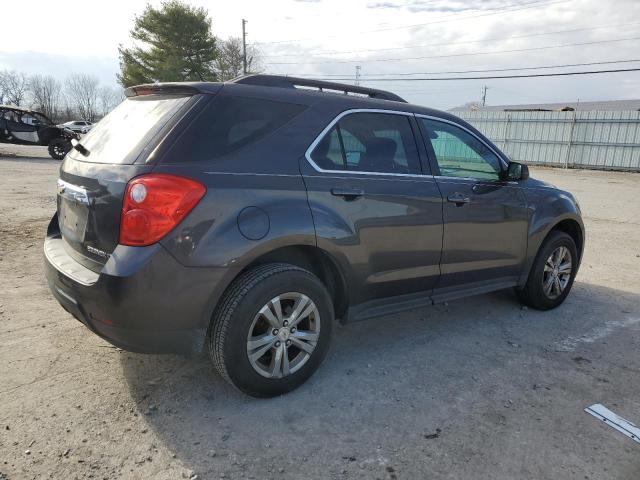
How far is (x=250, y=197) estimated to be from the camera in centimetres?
277

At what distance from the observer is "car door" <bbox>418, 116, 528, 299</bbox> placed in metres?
3.83

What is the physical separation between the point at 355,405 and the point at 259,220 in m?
1.23

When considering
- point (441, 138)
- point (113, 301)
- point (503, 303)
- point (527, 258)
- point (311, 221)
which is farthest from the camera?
point (503, 303)

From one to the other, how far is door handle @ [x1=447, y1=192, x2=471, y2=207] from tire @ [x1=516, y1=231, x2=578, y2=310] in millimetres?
1271

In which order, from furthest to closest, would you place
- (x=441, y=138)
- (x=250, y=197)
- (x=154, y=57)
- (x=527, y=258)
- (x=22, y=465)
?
(x=154, y=57) → (x=527, y=258) → (x=441, y=138) → (x=250, y=197) → (x=22, y=465)

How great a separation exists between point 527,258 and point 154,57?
41328 mm

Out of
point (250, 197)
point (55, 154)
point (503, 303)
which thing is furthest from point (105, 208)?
point (55, 154)

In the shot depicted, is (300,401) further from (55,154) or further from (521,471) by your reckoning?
(55,154)

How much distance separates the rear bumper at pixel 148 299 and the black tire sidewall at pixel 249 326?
161 millimetres

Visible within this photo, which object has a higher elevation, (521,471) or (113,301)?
(113,301)

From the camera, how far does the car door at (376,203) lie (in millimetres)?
3121

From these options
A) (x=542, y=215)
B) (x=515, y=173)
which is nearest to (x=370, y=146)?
(x=515, y=173)

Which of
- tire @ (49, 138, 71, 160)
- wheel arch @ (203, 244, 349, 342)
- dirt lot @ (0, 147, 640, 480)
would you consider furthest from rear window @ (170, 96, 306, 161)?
tire @ (49, 138, 71, 160)

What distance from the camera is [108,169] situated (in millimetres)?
2777
